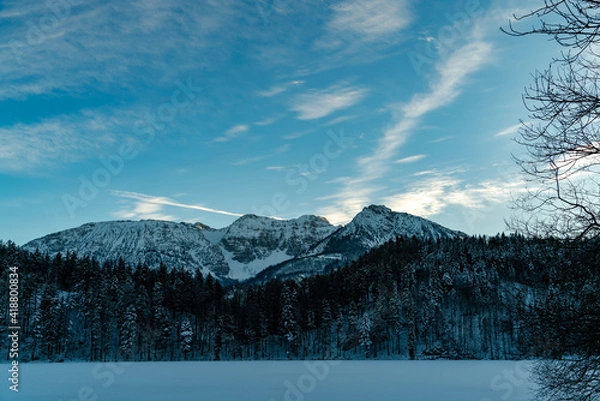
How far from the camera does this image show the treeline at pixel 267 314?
9719cm

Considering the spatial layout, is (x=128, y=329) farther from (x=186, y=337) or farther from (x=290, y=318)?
(x=290, y=318)

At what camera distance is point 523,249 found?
9297 millimetres

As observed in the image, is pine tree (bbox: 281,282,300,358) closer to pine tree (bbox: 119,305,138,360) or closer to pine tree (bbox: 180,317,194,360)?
pine tree (bbox: 180,317,194,360)

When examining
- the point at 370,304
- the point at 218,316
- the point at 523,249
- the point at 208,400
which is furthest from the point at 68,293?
the point at 523,249

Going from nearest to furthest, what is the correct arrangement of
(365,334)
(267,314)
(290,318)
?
(365,334)
(290,318)
(267,314)

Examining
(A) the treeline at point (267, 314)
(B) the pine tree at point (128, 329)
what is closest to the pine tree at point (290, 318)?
(A) the treeline at point (267, 314)

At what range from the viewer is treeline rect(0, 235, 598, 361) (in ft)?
319

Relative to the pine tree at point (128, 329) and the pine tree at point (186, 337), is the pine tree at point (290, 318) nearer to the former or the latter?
the pine tree at point (186, 337)

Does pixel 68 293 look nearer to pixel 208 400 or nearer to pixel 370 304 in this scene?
pixel 370 304

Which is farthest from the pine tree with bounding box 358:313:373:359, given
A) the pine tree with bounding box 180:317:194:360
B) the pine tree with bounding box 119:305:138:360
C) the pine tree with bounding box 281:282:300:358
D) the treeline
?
the pine tree with bounding box 119:305:138:360

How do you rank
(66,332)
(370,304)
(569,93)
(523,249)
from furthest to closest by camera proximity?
(370,304), (66,332), (523,249), (569,93)

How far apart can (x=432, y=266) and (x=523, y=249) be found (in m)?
122

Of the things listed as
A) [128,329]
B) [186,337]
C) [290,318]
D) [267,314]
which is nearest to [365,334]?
[290,318]

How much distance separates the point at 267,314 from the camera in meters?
114
